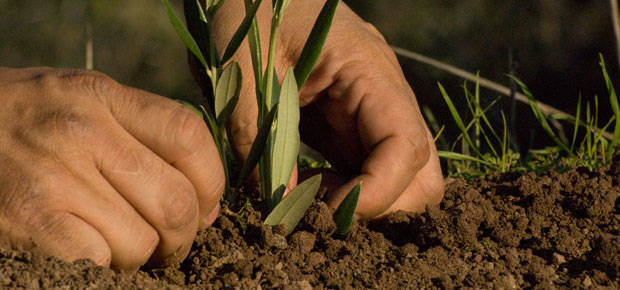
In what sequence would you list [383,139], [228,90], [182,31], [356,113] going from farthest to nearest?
[356,113] < [383,139] < [228,90] < [182,31]

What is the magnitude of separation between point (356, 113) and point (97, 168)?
73 centimetres

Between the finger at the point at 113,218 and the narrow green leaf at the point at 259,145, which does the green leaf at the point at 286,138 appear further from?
the finger at the point at 113,218

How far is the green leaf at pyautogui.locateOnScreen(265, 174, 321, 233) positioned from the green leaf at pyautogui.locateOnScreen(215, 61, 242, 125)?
0.26 metres

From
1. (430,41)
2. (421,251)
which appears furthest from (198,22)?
(430,41)

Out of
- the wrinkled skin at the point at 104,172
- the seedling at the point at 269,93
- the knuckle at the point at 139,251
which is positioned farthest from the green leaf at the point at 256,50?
the knuckle at the point at 139,251

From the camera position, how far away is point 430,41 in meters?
4.13

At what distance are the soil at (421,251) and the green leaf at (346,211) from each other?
0.02 m

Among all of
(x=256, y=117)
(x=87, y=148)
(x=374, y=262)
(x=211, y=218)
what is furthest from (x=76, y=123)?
(x=374, y=262)

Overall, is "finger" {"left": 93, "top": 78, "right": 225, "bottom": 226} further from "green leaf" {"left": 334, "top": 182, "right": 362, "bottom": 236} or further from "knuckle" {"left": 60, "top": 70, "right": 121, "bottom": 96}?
"green leaf" {"left": 334, "top": 182, "right": 362, "bottom": 236}

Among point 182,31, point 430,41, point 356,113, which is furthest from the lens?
point 430,41

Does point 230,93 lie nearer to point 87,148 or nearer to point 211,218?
point 211,218

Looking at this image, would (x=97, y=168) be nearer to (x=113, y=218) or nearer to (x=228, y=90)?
(x=113, y=218)

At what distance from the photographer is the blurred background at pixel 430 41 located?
3744 millimetres

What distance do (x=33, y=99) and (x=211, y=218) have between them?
456mm
